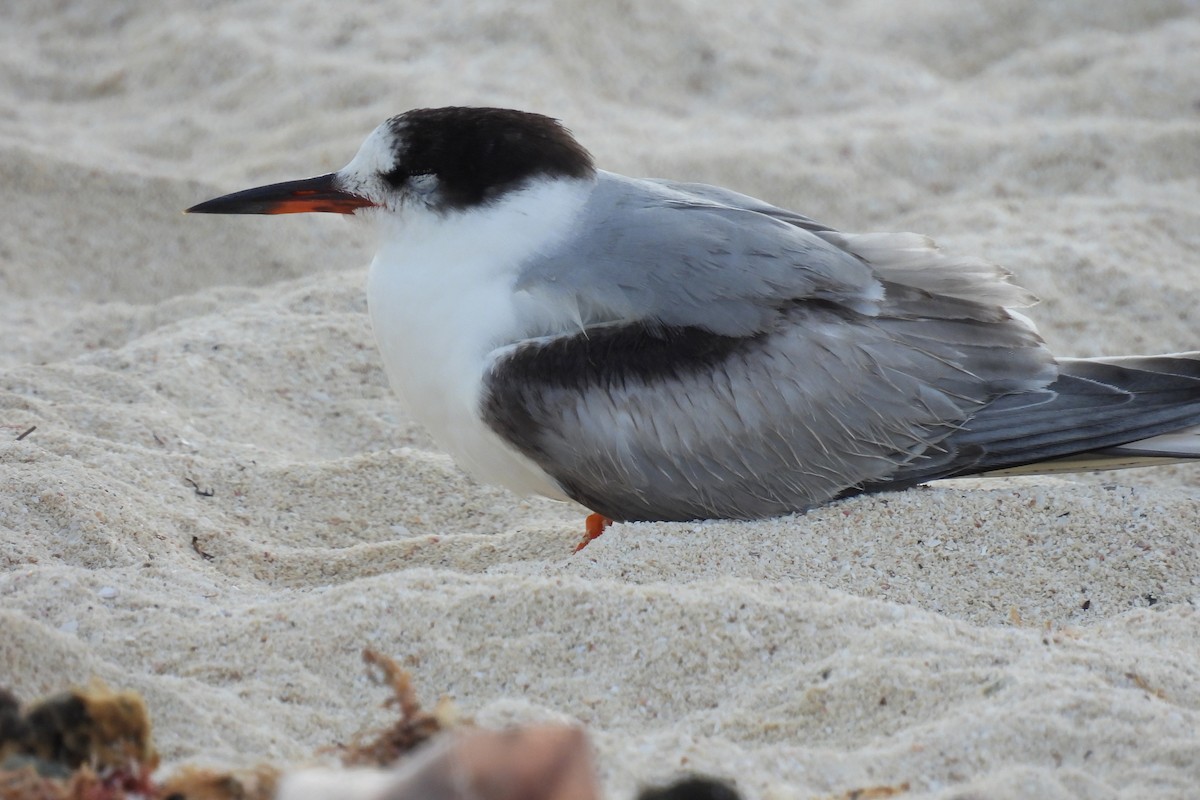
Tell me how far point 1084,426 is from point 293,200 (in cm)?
233

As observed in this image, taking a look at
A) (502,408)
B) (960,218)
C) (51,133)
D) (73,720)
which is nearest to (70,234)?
(51,133)

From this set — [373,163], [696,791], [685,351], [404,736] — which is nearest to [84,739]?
[404,736]

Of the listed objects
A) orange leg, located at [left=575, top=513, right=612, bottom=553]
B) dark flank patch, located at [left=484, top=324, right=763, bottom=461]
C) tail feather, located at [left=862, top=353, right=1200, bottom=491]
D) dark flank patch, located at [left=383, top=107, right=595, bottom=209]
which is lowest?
orange leg, located at [left=575, top=513, right=612, bottom=553]

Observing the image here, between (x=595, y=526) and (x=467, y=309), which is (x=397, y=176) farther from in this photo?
(x=595, y=526)

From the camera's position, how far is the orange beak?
4160 mm

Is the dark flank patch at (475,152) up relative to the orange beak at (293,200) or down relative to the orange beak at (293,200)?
up

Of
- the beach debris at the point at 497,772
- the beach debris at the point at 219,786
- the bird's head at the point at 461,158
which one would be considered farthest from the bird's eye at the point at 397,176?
the beach debris at the point at 497,772

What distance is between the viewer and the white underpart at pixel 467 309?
3.83 metres

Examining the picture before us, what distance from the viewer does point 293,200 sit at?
13.9ft

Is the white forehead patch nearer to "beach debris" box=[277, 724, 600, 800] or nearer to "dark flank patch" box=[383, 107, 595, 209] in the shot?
"dark flank patch" box=[383, 107, 595, 209]

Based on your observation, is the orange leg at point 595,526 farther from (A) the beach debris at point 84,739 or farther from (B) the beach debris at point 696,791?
(B) the beach debris at point 696,791

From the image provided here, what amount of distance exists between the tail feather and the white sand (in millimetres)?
117

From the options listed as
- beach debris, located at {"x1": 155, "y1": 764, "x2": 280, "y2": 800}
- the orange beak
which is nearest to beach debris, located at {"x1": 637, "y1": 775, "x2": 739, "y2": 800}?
beach debris, located at {"x1": 155, "y1": 764, "x2": 280, "y2": 800}

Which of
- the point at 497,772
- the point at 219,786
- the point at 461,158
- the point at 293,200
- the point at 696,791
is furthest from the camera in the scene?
the point at 293,200
